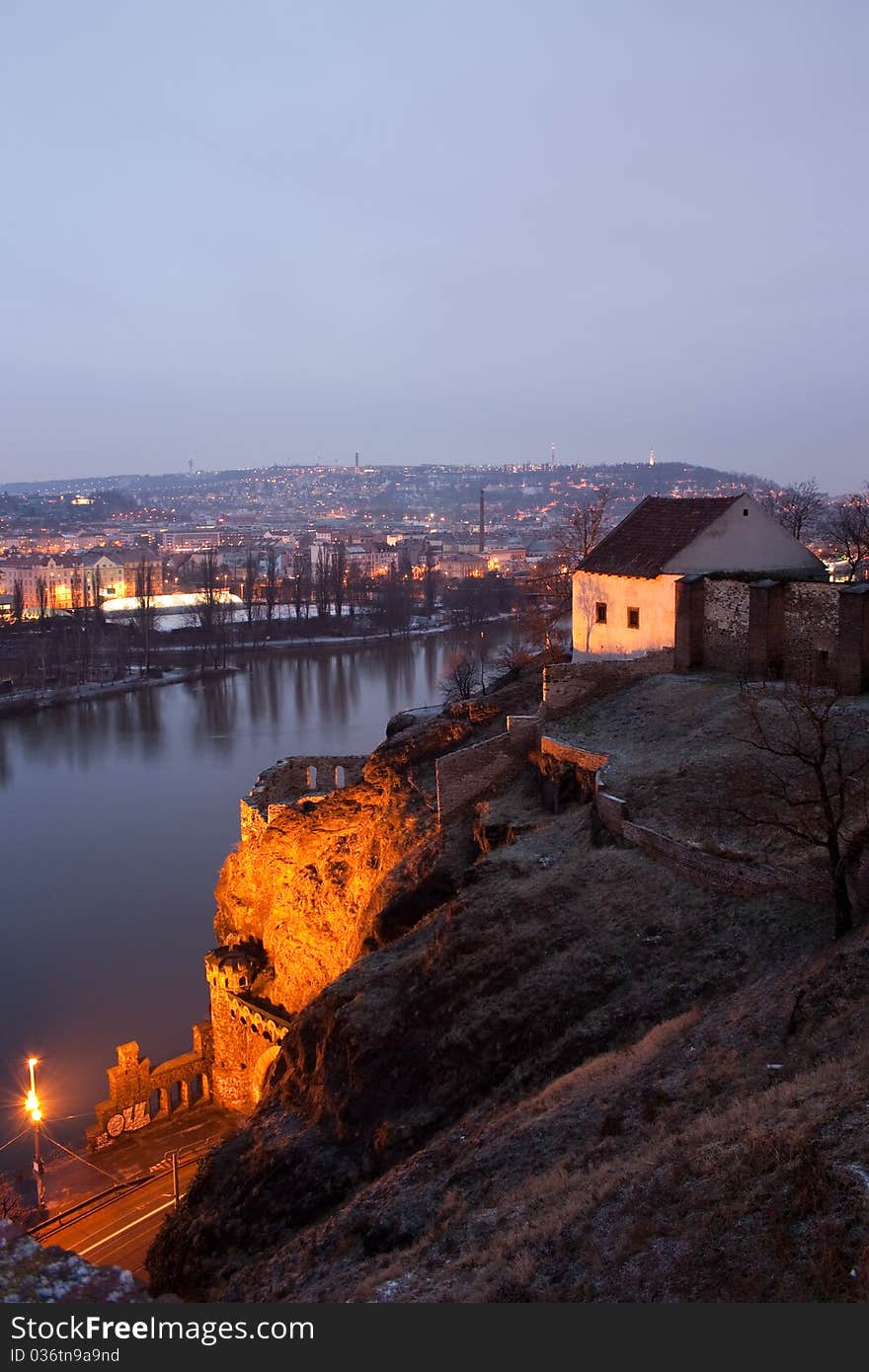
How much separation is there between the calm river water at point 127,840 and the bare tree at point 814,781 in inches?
348

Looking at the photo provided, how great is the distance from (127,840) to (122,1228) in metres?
12.1

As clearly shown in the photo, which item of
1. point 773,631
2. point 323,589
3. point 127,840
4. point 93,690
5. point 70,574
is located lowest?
point 127,840

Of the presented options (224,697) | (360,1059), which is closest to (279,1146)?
(360,1059)

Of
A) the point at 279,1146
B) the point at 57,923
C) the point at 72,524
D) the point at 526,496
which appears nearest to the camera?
the point at 279,1146

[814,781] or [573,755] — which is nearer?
[814,781]

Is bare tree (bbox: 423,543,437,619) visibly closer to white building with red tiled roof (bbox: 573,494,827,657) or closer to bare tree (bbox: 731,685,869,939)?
white building with red tiled roof (bbox: 573,494,827,657)

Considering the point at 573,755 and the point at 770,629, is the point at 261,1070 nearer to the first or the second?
the point at 573,755

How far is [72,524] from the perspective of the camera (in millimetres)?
139875

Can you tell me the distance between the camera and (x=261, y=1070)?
12.6m

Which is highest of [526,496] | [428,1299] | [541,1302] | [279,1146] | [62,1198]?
[526,496]

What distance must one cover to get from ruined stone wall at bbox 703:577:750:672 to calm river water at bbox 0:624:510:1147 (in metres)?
8.39

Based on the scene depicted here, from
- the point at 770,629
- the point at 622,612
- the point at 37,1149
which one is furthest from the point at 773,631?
the point at 37,1149

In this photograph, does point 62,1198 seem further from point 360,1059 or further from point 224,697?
point 224,697

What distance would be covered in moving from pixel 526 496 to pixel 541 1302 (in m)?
193
